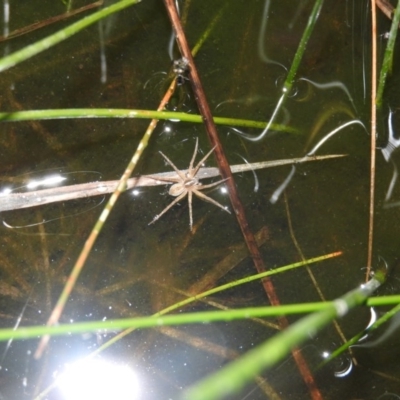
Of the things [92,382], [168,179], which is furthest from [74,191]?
[92,382]

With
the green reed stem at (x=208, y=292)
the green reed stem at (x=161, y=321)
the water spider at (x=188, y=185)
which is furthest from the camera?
the water spider at (x=188, y=185)

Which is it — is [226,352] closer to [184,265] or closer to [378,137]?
[184,265]

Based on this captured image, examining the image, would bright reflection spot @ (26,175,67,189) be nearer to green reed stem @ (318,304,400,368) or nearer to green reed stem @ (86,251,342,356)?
green reed stem @ (86,251,342,356)

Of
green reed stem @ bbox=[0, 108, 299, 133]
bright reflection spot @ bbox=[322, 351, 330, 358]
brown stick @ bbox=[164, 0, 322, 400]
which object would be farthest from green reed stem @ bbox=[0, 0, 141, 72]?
bright reflection spot @ bbox=[322, 351, 330, 358]

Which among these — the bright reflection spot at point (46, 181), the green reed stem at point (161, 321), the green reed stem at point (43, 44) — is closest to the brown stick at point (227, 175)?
the green reed stem at point (43, 44)

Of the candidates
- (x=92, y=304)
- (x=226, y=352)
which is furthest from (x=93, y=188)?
(x=226, y=352)

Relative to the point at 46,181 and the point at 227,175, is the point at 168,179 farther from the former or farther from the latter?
the point at 46,181

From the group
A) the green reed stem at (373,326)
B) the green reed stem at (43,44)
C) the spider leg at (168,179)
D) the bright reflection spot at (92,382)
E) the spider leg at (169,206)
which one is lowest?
the green reed stem at (373,326)

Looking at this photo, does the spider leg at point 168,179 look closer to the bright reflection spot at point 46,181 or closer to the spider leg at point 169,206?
the spider leg at point 169,206
